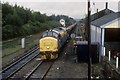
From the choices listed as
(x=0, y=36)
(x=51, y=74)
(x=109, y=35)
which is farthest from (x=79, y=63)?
(x=0, y=36)

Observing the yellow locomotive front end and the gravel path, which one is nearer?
the gravel path

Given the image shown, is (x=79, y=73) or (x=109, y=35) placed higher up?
(x=109, y=35)

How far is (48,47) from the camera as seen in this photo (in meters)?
26.5

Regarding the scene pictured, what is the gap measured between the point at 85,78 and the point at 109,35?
58.5 ft

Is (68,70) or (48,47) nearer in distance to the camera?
(68,70)

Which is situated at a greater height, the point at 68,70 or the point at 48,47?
the point at 48,47

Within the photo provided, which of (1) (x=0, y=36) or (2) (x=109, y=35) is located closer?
(2) (x=109, y=35)

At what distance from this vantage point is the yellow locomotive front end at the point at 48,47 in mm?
26422

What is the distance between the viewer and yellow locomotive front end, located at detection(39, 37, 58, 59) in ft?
86.7

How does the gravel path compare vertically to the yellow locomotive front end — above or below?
below

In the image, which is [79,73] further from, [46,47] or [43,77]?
[46,47]

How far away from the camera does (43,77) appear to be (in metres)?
18.7

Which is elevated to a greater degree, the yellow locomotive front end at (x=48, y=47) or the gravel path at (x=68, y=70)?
the yellow locomotive front end at (x=48, y=47)

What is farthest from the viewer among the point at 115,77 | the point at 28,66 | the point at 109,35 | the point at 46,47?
the point at 109,35
